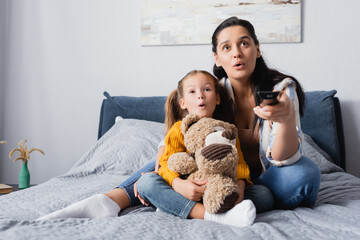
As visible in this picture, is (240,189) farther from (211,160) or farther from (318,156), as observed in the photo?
(318,156)

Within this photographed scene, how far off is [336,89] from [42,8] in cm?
210

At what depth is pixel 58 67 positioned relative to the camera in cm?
250

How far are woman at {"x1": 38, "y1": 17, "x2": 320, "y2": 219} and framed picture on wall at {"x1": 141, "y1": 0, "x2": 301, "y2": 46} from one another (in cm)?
92

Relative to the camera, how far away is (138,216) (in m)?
0.95

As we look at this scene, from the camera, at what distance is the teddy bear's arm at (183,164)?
1.05m

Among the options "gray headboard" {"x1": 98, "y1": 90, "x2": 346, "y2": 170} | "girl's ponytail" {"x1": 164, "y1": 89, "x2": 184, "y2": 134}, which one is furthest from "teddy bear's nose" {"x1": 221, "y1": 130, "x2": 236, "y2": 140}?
"gray headboard" {"x1": 98, "y1": 90, "x2": 346, "y2": 170}

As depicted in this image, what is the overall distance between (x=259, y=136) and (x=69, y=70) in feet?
5.47

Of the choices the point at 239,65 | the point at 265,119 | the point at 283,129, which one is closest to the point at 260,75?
the point at 239,65

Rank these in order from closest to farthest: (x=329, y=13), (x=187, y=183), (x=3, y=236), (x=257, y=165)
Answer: (x=3, y=236) → (x=187, y=183) → (x=257, y=165) → (x=329, y=13)

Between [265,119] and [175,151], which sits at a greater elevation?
[265,119]

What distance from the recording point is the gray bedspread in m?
0.80

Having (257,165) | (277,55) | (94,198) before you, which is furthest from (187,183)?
(277,55)

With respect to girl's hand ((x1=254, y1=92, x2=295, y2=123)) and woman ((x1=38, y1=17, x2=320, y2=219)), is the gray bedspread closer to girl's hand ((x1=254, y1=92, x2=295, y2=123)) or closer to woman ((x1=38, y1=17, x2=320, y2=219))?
woman ((x1=38, y1=17, x2=320, y2=219))

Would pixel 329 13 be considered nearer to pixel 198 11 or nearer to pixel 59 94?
pixel 198 11
